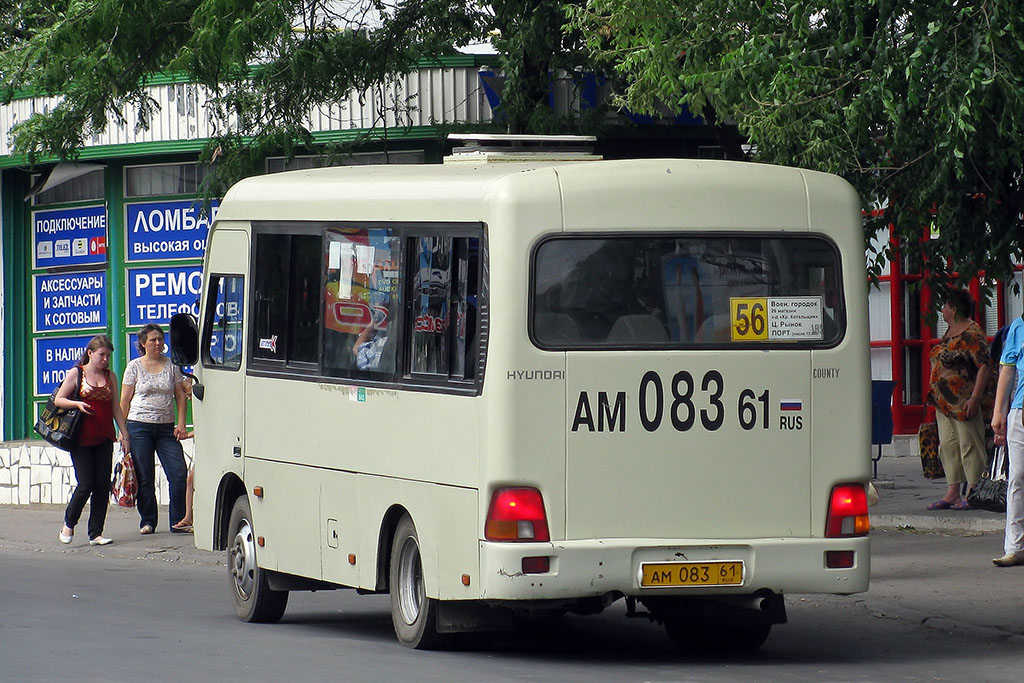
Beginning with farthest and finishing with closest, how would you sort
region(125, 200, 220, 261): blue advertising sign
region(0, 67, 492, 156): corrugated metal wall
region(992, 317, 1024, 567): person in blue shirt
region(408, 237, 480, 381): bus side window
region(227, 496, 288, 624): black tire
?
region(125, 200, 220, 261): blue advertising sign → region(0, 67, 492, 156): corrugated metal wall → region(992, 317, 1024, 567): person in blue shirt → region(227, 496, 288, 624): black tire → region(408, 237, 480, 381): bus side window

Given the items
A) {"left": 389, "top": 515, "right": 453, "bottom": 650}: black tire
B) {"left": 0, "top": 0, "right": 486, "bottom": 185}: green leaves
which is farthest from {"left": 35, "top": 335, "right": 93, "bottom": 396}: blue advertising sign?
{"left": 389, "top": 515, "right": 453, "bottom": 650}: black tire

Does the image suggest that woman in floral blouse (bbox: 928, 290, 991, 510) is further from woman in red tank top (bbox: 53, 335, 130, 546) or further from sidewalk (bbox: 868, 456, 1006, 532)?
woman in red tank top (bbox: 53, 335, 130, 546)

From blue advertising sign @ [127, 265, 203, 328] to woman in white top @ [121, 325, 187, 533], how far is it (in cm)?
409

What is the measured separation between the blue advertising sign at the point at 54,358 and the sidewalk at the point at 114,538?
280cm

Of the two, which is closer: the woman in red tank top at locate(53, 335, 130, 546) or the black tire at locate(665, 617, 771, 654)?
the black tire at locate(665, 617, 771, 654)

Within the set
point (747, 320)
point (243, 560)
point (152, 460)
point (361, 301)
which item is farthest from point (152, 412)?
point (747, 320)

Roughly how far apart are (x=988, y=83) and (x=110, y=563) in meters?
8.15

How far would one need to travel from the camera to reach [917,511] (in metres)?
16.2

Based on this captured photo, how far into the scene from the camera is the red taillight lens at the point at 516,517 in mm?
8961

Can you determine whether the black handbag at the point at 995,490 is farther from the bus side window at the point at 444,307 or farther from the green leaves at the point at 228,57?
the bus side window at the point at 444,307

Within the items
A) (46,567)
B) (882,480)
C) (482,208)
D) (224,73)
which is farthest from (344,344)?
(882,480)

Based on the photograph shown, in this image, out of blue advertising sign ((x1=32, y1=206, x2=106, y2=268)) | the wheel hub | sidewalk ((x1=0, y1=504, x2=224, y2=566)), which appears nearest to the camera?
the wheel hub

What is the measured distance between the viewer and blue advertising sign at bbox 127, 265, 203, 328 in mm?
20794

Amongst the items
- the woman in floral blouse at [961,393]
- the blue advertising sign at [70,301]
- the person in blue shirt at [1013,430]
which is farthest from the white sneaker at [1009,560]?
the blue advertising sign at [70,301]
